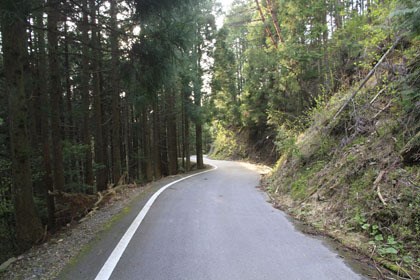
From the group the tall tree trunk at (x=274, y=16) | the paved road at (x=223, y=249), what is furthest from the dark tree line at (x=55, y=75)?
the tall tree trunk at (x=274, y=16)

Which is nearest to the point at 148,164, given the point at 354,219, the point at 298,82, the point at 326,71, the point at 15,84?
the point at 298,82

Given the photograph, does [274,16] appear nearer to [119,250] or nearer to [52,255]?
[119,250]

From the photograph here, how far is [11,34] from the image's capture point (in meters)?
5.58

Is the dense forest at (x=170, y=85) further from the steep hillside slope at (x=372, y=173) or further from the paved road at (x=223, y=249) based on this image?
the paved road at (x=223, y=249)

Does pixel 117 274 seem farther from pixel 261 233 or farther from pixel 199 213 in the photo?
pixel 199 213

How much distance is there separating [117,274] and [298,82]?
14.6 metres

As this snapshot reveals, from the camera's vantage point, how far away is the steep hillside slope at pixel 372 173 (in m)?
4.34

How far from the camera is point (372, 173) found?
5.73 m

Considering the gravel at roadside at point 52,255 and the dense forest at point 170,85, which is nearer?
the gravel at roadside at point 52,255

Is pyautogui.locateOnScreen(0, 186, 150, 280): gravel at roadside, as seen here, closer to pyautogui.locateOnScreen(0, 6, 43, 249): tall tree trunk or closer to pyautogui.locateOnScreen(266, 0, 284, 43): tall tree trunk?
pyautogui.locateOnScreen(0, 6, 43, 249): tall tree trunk

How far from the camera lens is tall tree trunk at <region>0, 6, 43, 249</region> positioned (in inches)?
220

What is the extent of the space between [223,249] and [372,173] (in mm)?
3375

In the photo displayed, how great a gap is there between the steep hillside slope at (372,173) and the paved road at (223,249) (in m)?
0.69

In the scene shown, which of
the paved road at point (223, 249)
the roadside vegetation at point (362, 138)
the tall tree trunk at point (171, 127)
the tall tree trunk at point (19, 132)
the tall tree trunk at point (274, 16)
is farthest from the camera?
the tall tree trunk at point (171, 127)
